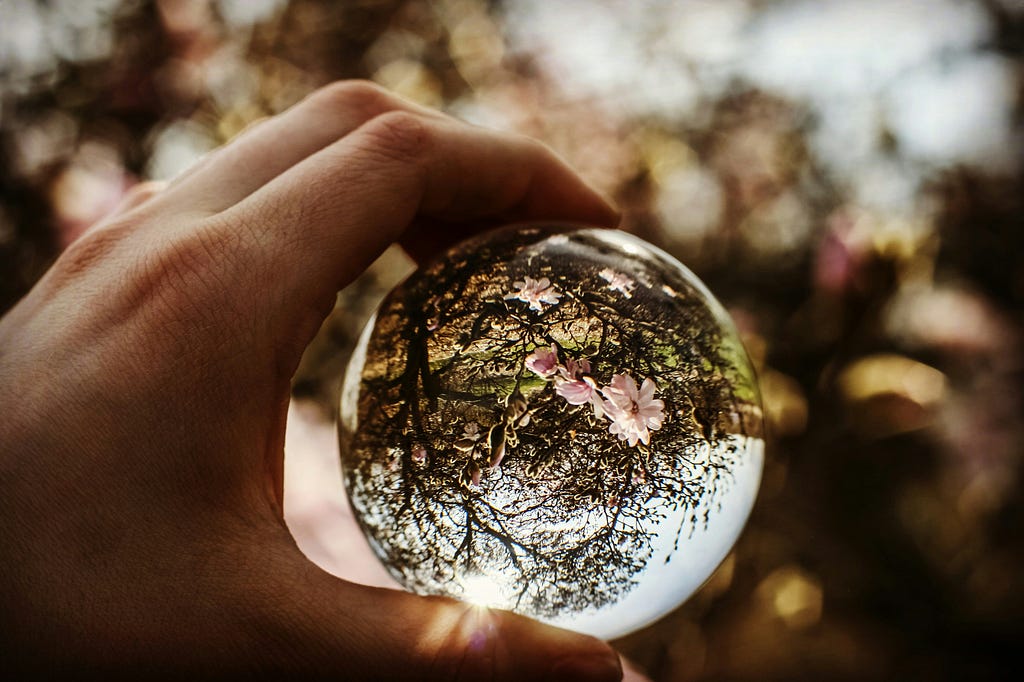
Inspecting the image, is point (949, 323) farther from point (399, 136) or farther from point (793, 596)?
point (399, 136)

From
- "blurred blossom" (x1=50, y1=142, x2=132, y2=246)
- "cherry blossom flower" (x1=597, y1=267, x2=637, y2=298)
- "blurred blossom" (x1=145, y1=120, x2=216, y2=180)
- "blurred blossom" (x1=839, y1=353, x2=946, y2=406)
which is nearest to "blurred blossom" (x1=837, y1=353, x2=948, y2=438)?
"blurred blossom" (x1=839, y1=353, x2=946, y2=406)

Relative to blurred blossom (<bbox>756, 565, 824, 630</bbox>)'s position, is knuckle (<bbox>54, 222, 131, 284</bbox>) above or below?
above

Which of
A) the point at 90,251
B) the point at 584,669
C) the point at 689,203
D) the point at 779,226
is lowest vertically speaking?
the point at 779,226

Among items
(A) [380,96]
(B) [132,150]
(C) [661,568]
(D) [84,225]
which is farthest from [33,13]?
(C) [661,568]

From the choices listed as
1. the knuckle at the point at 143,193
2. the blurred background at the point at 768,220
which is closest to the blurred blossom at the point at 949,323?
the blurred background at the point at 768,220

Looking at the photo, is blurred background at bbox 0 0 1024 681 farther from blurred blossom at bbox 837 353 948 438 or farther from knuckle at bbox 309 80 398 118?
knuckle at bbox 309 80 398 118

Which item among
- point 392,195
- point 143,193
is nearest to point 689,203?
point 392,195

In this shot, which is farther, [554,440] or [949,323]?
[949,323]
